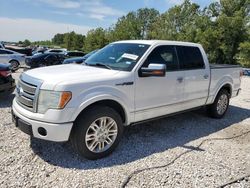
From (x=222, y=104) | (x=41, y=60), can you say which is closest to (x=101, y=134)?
(x=222, y=104)

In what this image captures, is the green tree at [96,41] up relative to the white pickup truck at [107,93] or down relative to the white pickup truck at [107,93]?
up

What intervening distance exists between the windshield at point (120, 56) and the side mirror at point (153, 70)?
0.19 metres

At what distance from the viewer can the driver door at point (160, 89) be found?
4.40 m

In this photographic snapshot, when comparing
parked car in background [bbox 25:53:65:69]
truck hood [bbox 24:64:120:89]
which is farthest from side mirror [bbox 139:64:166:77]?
parked car in background [bbox 25:53:65:69]

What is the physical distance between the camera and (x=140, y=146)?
4535 millimetres

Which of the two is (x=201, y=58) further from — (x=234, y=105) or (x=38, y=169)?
(x=38, y=169)

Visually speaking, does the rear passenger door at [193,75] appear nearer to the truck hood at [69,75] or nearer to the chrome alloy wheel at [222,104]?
the chrome alloy wheel at [222,104]

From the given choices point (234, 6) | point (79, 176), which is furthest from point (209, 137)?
point (234, 6)

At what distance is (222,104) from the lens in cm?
652

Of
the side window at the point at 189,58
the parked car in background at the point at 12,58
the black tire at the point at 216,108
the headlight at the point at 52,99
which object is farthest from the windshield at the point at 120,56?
the parked car in background at the point at 12,58

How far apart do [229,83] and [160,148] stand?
10.1ft

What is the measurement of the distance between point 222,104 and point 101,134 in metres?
3.77

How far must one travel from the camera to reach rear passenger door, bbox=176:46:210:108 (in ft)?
17.2

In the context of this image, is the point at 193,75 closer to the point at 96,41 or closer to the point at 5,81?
the point at 5,81
